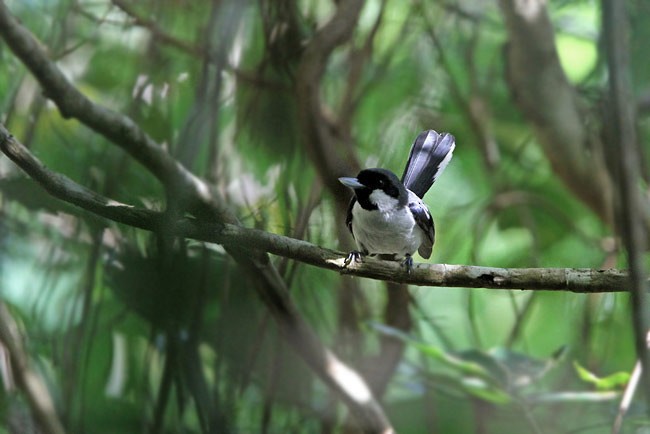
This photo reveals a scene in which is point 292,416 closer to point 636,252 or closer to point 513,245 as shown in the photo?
point 513,245

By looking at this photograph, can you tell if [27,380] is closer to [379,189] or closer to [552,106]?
[379,189]

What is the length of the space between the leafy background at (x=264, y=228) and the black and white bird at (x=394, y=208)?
0.10 meters

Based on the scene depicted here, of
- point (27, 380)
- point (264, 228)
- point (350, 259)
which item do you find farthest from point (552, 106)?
point (27, 380)

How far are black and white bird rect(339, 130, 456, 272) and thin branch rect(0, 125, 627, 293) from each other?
1.93 feet

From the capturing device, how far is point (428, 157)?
81.2 inches

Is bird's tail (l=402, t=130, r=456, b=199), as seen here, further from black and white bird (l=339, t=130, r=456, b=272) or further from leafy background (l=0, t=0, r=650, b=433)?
leafy background (l=0, t=0, r=650, b=433)

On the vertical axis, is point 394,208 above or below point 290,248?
above

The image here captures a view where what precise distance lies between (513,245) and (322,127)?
1.55 m

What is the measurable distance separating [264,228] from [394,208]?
46 cm

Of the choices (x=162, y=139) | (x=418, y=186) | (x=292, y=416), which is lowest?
(x=292, y=416)

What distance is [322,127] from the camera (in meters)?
2.62

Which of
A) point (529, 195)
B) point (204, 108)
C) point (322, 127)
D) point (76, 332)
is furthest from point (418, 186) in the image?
point (529, 195)

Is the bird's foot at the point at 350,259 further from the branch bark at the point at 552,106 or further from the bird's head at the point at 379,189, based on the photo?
the branch bark at the point at 552,106

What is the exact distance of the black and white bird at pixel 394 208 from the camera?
2.12m
